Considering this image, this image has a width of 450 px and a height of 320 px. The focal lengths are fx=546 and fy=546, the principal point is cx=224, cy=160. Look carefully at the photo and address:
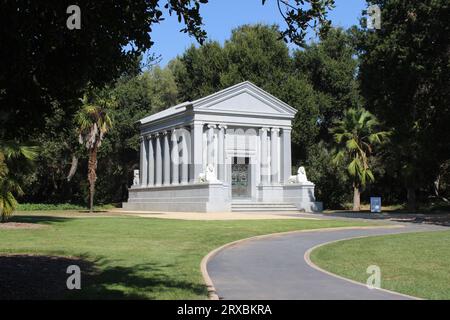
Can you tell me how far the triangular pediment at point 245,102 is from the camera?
40.7 metres

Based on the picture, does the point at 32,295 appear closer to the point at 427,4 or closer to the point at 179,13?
the point at 179,13

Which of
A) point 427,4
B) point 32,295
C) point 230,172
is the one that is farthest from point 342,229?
point 230,172

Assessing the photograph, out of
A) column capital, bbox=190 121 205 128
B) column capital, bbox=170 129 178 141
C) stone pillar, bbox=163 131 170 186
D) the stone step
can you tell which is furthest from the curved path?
stone pillar, bbox=163 131 170 186

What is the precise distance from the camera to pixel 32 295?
830cm

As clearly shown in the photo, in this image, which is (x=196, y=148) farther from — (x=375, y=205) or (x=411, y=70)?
(x=411, y=70)

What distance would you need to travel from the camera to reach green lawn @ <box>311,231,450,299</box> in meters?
9.40

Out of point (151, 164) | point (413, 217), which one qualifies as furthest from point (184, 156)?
point (413, 217)

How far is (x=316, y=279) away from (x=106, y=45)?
17.9 feet

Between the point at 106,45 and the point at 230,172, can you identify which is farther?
the point at 230,172

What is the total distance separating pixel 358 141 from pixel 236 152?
31.6 ft

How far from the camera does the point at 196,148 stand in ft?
130

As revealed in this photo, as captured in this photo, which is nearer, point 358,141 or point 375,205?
point 375,205

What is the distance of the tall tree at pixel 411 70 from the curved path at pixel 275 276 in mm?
13393

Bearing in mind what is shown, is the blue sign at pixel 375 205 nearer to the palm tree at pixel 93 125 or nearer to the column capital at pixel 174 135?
the column capital at pixel 174 135
